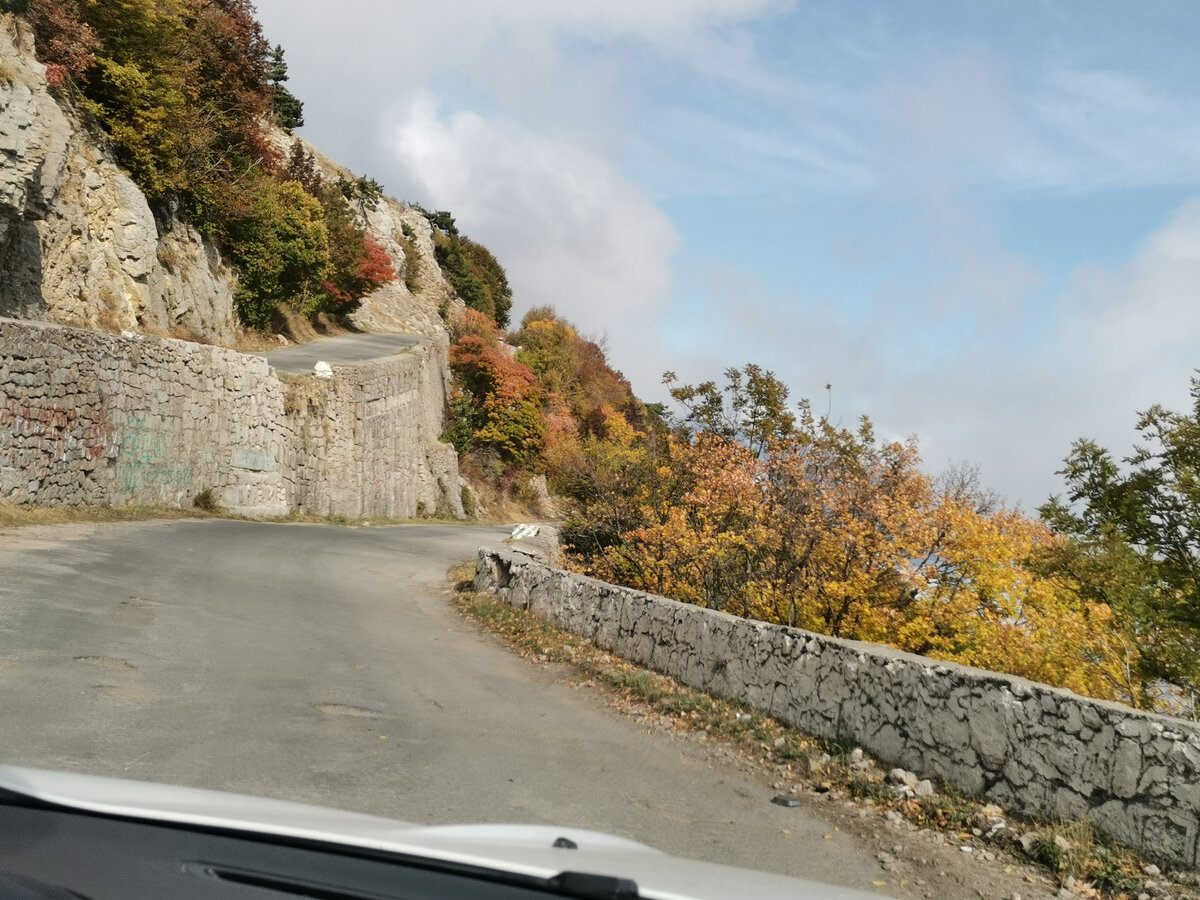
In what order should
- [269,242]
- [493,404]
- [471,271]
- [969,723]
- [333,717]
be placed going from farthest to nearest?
[471,271] → [493,404] → [269,242] → [333,717] → [969,723]

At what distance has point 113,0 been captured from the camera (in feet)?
82.3

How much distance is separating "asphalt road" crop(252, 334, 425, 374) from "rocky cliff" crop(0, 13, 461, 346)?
7.44 ft

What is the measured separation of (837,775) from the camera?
24.1 ft

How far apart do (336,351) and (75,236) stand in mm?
15955

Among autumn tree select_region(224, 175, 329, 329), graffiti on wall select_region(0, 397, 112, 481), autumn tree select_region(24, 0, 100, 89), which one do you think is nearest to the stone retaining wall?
graffiti on wall select_region(0, 397, 112, 481)

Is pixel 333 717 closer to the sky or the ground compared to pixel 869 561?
closer to the ground

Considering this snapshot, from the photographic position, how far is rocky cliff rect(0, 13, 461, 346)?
18.4 meters

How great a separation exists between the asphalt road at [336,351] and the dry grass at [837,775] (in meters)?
22.2

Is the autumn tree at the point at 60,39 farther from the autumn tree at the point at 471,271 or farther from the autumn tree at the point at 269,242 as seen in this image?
the autumn tree at the point at 471,271

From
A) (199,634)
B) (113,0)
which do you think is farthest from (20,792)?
(113,0)

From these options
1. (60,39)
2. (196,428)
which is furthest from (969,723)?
(60,39)

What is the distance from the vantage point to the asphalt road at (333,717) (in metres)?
5.95

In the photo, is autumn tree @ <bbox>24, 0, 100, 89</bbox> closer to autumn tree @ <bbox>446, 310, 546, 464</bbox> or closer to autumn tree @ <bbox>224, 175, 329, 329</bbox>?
autumn tree @ <bbox>224, 175, 329, 329</bbox>

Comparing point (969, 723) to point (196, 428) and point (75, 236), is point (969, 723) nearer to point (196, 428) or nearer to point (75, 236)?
point (196, 428)
